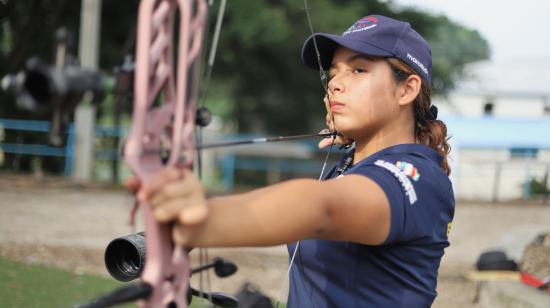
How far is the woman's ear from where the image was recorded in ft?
6.37

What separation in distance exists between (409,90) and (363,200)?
0.61 meters

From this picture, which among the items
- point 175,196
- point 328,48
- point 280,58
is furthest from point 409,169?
point 280,58

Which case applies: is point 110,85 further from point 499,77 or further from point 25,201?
point 499,77

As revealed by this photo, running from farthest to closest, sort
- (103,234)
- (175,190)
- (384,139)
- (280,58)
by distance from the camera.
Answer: (280,58)
(103,234)
(384,139)
(175,190)

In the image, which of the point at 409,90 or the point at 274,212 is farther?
the point at 409,90

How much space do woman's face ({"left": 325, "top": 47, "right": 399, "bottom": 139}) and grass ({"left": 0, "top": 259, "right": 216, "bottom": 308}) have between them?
2600 mm

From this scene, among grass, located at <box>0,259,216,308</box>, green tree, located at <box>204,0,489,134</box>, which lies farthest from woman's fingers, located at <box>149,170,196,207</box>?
green tree, located at <box>204,0,489,134</box>

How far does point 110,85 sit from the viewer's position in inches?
48.3

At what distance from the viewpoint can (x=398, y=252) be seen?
175 centimetres

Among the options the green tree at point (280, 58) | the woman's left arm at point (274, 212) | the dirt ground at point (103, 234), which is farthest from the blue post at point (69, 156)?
the woman's left arm at point (274, 212)

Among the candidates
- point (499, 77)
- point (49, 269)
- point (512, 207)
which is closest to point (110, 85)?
point (49, 269)

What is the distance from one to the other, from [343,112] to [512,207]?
49.0 feet

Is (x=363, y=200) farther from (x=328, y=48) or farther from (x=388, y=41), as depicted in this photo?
(x=328, y=48)

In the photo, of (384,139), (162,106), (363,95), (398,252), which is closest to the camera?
(162,106)
